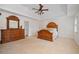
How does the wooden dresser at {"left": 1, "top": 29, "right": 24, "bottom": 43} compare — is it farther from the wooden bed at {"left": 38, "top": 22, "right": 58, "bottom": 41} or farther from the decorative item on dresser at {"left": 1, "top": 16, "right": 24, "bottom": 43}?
the wooden bed at {"left": 38, "top": 22, "right": 58, "bottom": 41}

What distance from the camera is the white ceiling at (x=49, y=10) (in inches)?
86.8

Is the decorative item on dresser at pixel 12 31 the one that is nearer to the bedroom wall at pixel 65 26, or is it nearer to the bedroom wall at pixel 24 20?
the bedroom wall at pixel 24 20

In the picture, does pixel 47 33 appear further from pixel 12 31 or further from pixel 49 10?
pixel 12 31

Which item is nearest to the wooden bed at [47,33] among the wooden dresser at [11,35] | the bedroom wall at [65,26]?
the bedroom wall at [65,26]

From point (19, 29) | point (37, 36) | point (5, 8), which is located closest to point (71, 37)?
point (37, 36)

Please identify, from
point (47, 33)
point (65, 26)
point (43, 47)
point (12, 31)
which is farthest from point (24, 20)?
point (65, 26)

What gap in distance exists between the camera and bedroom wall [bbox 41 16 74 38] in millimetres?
2258

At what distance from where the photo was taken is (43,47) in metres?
2.26

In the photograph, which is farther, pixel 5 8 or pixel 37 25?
pixel 37 25

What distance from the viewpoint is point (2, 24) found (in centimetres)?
218

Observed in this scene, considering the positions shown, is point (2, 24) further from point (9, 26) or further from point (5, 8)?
point (5, 8)

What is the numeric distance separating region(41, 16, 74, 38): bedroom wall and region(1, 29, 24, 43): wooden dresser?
1.54 ft
